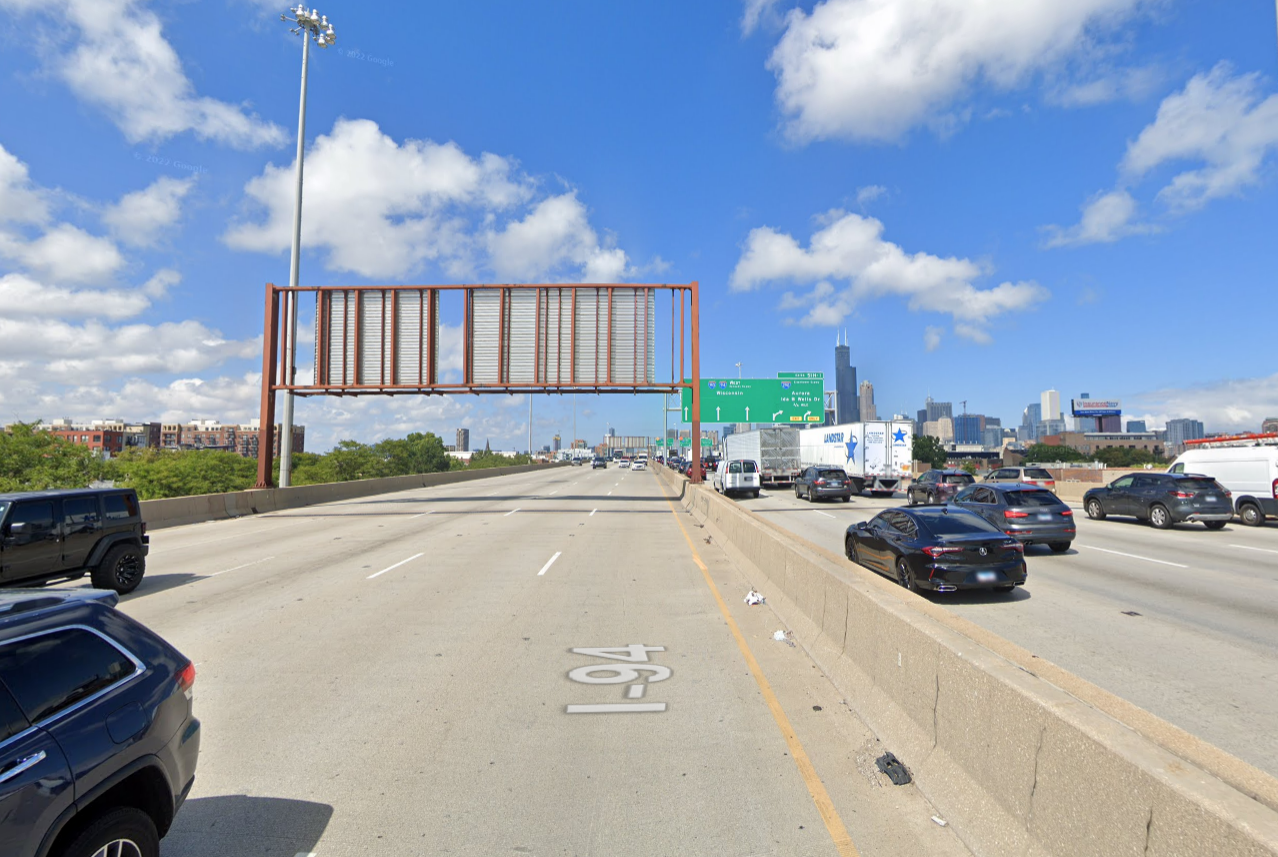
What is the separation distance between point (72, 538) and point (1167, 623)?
52.7ft

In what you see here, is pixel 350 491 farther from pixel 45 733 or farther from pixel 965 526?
pixel 45 733

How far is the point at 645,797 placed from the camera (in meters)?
4.68

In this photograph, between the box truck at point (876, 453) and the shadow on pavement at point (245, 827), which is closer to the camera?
the shadow on pavement at point (245, 827)

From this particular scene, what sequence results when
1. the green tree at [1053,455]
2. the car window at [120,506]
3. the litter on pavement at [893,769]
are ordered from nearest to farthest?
the litter on pavement at [893,769]
the car window at [120,506]
the green tree at [1053,455]

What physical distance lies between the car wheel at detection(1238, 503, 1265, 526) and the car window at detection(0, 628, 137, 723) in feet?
92.0

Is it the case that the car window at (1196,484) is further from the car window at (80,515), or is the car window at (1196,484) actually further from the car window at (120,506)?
the car window at (80,515)

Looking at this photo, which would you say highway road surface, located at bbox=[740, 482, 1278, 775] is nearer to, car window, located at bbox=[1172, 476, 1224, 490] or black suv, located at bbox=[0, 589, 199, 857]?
car window, located at bbox=[1172, 476, 1224, 490]

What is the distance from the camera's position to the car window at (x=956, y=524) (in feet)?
37.0

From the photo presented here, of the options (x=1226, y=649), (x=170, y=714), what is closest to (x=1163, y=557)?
(x=1226, y=649)

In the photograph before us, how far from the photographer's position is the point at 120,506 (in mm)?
12234

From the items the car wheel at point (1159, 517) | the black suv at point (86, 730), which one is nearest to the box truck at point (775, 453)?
the car wheel at point (1159, 517)

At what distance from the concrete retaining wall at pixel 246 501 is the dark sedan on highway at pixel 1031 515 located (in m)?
23.0

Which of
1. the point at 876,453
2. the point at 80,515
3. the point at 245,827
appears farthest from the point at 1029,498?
the point at 876,453

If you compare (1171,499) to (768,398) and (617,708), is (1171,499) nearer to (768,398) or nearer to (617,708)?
(617,708)
